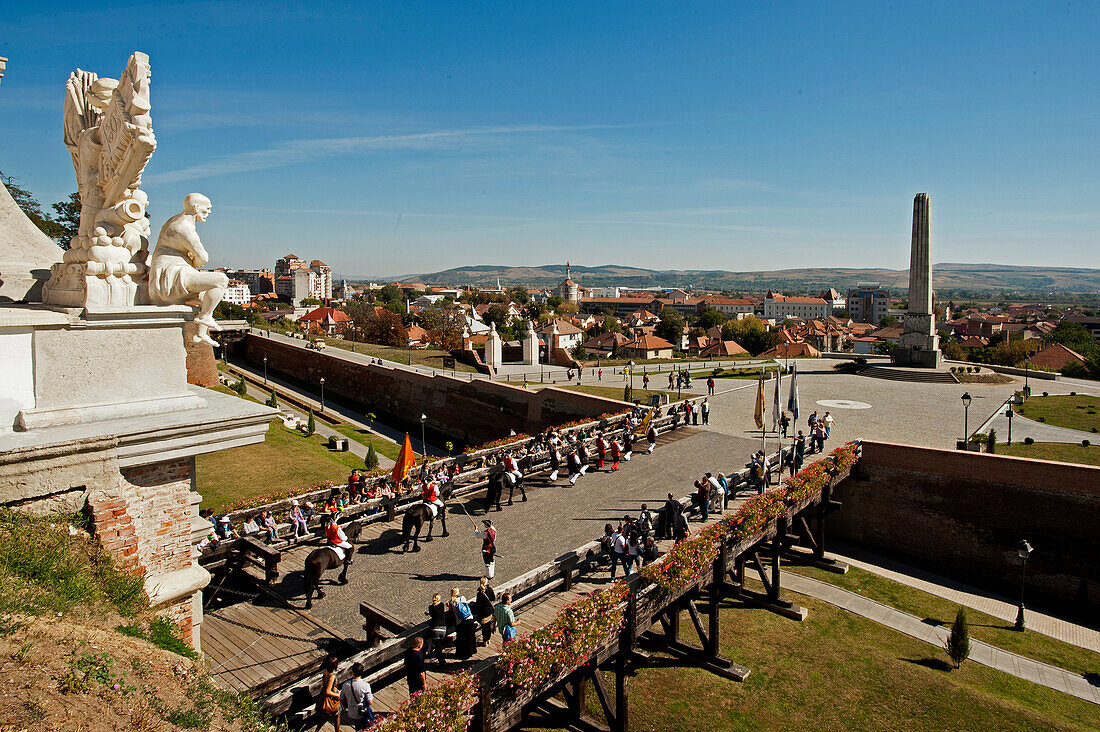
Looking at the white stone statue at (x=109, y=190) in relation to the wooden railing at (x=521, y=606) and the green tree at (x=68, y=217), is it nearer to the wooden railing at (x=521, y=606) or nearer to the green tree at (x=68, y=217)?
the wooden railing at (x=521, y=606)

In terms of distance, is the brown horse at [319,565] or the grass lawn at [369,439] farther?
the grass lawn at [369,439]

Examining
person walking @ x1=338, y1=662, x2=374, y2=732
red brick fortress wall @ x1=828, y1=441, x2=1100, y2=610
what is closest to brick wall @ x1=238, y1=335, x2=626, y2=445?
red brick fortress wall @ x1=828, y1=441, x2=1100, y2=610

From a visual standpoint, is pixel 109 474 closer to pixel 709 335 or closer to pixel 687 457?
pixel 687 457

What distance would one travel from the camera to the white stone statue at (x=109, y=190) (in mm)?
5355

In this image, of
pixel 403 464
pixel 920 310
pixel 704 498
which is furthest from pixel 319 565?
pixel 920 310

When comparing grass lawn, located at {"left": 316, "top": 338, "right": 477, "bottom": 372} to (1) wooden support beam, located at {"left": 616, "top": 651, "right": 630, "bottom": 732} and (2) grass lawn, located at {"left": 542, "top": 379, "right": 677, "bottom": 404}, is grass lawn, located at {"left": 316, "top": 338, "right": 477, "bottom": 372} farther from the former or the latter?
(1) wooden support beam, located at {"left": 616, "top": 651, "right": 630, "bottom": 732}

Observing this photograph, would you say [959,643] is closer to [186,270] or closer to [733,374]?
[186,270]

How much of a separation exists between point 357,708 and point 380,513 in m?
6.16

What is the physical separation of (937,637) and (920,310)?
26220mm

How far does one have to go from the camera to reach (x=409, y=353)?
160 ft

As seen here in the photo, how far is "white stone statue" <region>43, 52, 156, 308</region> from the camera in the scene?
5.36m

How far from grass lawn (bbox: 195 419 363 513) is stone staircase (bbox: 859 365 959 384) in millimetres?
26999

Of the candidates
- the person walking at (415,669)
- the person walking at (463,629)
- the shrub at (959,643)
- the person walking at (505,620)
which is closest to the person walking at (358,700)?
the person walking at (415,669)

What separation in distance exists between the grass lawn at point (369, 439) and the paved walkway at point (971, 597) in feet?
65.0
